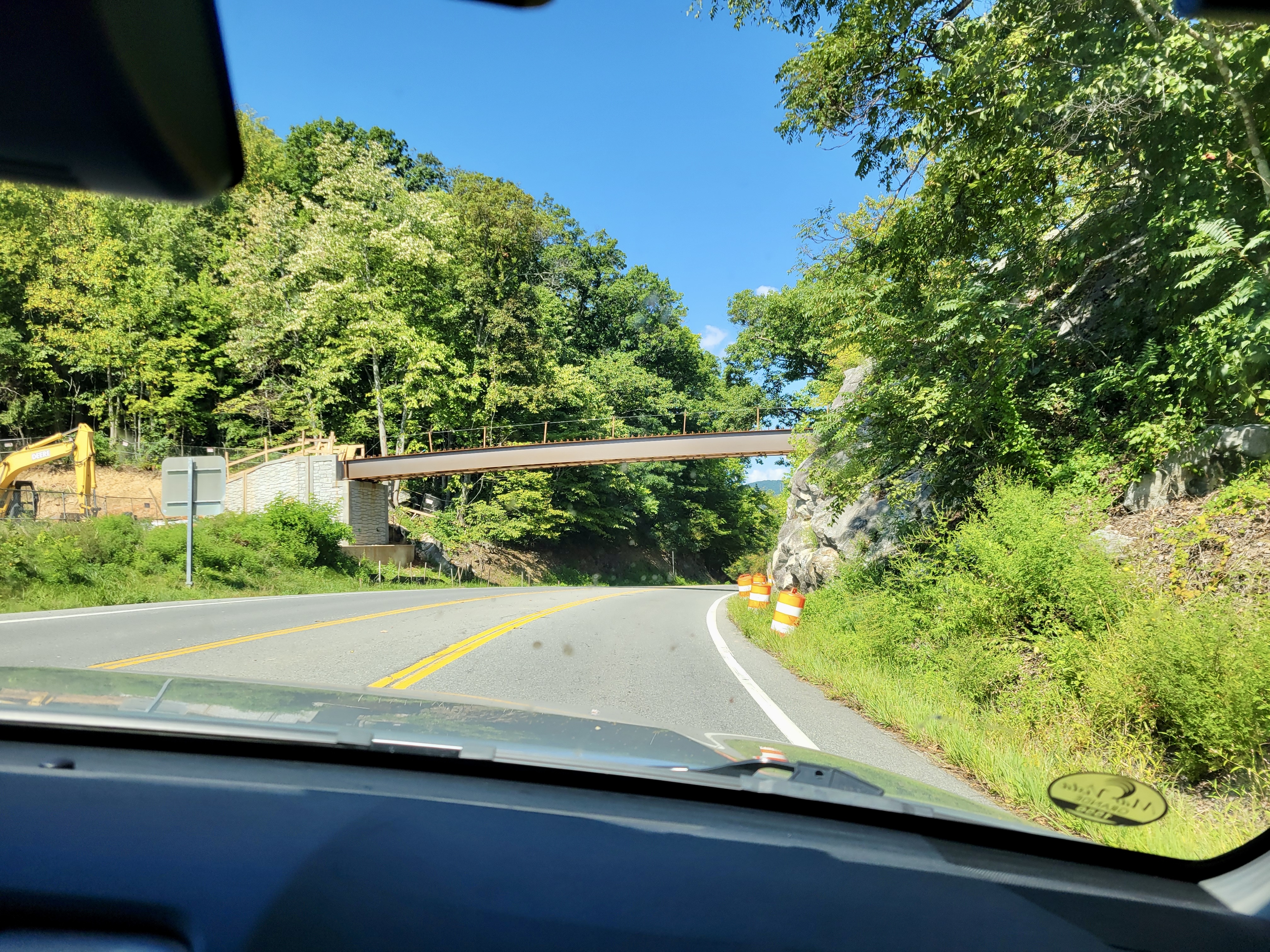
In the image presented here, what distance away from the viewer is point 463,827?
1.91 metres

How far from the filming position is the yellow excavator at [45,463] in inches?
788

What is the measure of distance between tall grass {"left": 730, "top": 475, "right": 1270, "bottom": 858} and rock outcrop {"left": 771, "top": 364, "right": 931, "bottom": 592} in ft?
5.90

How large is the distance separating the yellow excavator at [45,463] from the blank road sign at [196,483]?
17.2 ft

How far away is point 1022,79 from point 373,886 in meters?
10.4

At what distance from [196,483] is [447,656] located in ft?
38.6

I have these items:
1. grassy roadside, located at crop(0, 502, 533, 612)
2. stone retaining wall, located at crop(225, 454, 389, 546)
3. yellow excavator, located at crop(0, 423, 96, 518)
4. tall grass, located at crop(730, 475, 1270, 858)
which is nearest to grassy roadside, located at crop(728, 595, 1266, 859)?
tall grass, located at crop(730, 475, 1270, 858)

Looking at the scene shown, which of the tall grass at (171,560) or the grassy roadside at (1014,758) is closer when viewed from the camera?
the grassy roadside at (1014,758)

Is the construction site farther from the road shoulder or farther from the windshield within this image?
the road shoulder

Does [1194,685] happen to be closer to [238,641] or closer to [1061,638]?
[1061,638]

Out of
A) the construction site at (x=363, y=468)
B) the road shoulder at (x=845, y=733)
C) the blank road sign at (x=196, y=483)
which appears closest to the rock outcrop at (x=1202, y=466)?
the road shoulder at (x=845, y=733)

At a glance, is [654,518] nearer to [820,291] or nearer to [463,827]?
[820,291]

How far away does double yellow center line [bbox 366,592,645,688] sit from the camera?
7289 millimetres

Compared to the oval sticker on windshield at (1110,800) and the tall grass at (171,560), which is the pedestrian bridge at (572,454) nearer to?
the tall grass at (171,560)

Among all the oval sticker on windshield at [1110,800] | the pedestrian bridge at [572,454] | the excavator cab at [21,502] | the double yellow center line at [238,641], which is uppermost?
the pedestrian bridge at [572,454]
